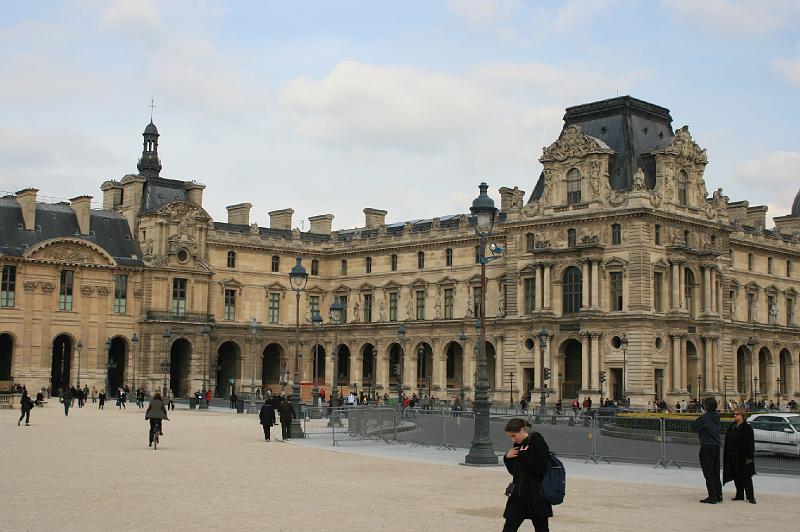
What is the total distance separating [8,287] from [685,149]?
48628mm

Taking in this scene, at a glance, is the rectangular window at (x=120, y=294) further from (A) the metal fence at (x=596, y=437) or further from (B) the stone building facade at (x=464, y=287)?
(A) the metal fence at (x=596, y=437)

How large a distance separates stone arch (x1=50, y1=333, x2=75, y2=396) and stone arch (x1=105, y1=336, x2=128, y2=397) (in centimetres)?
296

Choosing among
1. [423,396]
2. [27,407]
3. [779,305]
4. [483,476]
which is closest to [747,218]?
[779,305]

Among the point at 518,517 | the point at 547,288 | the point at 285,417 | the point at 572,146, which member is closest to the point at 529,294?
the point at 547,288

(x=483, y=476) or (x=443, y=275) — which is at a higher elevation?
(x=443, y=275)

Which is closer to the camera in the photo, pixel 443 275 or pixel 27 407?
pixel 27 407

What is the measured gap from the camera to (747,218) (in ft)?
314

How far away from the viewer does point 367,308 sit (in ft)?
300

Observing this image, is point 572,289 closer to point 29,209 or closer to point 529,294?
point 529,294

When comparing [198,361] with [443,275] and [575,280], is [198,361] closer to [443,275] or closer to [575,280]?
[443,275]

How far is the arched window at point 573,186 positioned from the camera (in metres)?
73.8

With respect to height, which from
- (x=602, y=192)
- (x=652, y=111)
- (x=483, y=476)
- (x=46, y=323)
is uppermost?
(x=652, y=111)

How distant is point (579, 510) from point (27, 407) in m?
28.6

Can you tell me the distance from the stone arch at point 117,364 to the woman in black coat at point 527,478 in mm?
73704
